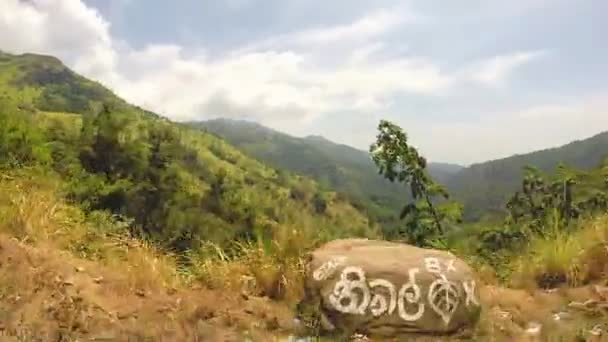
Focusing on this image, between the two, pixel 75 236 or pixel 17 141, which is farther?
pixel 17 141

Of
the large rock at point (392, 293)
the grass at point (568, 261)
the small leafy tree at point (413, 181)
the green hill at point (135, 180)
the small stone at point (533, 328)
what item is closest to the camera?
the large rock at point (392, 293)

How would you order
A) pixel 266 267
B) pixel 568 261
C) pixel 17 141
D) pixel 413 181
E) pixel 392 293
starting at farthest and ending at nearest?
pixel 413 181 < pixel 17 141 < pixel 568 261 < pixel 266 267 < pixel 392 293

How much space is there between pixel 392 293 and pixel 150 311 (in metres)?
2.22

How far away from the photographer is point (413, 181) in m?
17.5

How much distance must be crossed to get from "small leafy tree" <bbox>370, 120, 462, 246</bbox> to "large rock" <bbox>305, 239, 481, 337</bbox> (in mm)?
10599

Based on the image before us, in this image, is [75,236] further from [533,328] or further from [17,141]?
[17,141]

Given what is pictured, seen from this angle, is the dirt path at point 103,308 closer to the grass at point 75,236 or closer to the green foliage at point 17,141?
the grass at point 75,236

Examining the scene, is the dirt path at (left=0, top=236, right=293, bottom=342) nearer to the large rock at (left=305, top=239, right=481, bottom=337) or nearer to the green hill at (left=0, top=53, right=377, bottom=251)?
the large rock at (left=305, top=239, right=481, bottom=337)

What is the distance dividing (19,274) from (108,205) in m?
13.3

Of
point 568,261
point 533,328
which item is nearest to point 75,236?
point 533,328

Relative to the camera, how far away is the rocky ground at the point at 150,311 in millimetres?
5223


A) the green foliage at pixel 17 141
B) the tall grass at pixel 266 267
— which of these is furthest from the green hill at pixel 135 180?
the tall grass at pixel 266 267

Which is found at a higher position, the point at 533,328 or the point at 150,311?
the point at 150,311

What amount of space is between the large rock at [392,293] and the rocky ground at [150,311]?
0.23 metres
